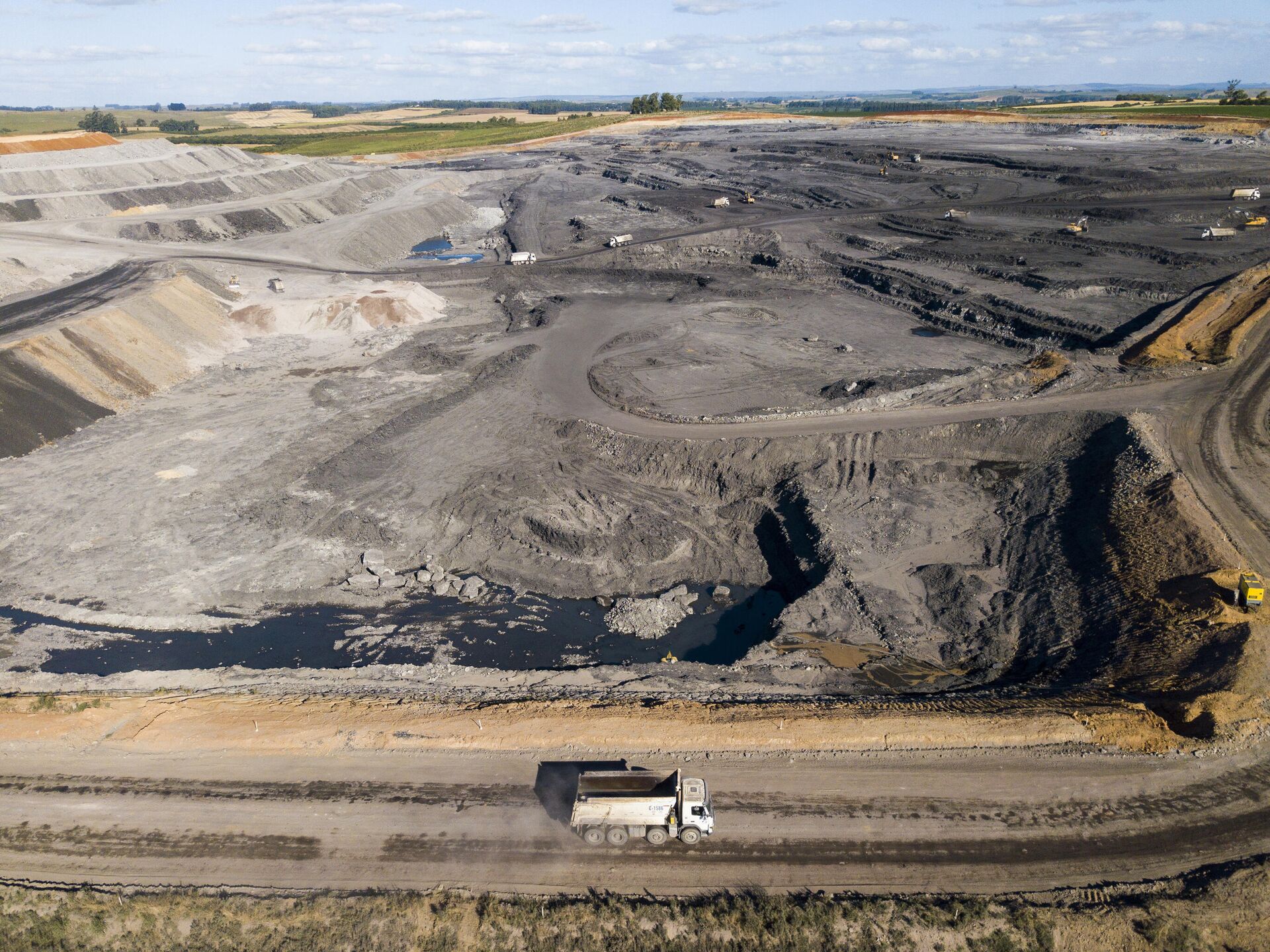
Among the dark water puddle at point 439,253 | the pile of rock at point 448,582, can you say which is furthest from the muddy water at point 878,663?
the dark water puddle at point 439,253

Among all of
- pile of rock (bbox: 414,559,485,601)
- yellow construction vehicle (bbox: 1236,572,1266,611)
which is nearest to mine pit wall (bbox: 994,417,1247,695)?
yellow construction vehicle (bbox: 1236,572,1266,611)

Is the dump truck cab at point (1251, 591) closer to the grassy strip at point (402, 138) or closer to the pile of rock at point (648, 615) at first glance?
the pile of rock at point (648, 615)

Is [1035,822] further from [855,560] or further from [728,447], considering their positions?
[728,447]

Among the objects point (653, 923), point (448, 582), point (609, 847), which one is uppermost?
point (653, 923)

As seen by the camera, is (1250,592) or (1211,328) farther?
(1211,328)

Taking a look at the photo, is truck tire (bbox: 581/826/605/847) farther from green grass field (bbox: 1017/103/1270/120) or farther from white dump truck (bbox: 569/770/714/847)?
green grass field (bbox: 1017/103/1270/120)

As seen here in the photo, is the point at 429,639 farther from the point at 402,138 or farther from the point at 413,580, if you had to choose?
the point at 402,138

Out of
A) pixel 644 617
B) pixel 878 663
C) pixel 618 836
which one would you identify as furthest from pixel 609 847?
pixel 878 663
